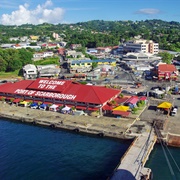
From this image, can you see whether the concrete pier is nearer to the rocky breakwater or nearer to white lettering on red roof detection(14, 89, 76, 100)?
the rocky breakwater

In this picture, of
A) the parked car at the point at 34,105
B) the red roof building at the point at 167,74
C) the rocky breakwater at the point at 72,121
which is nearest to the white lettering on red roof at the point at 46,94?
the parked car at the point at 34,105

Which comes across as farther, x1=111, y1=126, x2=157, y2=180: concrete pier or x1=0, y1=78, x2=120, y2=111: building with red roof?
x1=0, y1=78, x2=120, y2=111: building with red roof

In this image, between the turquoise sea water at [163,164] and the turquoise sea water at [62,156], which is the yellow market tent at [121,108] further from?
the turquoise sea water at [163,164]

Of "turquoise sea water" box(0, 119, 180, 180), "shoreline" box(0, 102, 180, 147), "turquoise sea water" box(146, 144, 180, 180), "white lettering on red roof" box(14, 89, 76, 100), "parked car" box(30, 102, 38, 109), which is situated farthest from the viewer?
"parked car" box(30, 102, 38, 109)

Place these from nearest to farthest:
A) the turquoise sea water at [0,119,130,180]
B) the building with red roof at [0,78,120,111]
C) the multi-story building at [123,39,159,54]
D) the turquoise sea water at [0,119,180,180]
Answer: the turquoise sea water at [0,119,180,180], the turquoise sea water at [0,119,130,180], the building with red roof at [0,78,120,111], the multi-story building at [123,39,159,54]

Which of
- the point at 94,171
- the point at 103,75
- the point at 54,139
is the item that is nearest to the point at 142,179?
the point at 94,171

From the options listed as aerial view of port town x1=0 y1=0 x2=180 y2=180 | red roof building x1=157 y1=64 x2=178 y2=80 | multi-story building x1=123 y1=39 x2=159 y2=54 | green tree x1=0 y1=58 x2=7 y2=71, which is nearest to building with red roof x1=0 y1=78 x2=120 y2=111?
aerial view of port town x1=0 y1=0 x2=180 y2=180
